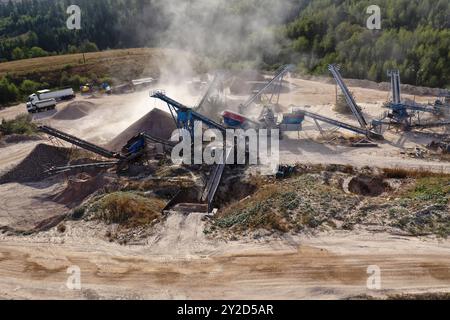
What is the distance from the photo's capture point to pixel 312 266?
55.8 feet

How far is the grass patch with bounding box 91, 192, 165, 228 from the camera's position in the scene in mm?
21438

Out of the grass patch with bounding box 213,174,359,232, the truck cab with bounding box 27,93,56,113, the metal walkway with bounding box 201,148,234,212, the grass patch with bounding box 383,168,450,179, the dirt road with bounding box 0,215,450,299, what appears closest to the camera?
the dirt road with bounding box 0,215,450,299

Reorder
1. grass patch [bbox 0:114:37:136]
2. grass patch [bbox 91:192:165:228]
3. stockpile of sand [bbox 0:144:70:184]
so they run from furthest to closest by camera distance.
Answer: grass patch [bbox 0:114:37:136] → stockpile of sand [bbox 0:144:70:184] → grass patch [bbox 91:192:165:228]

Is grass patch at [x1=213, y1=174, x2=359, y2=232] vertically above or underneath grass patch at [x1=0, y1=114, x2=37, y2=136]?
underneath

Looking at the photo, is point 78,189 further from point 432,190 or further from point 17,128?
point 432,190

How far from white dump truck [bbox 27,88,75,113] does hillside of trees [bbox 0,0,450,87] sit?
2249 cm

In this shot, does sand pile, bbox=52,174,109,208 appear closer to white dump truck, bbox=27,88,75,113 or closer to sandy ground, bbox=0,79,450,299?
sandy ground, bbox=0,79,450,299

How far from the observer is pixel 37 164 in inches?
1132

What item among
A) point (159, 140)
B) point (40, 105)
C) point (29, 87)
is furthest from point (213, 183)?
point (29, 87)

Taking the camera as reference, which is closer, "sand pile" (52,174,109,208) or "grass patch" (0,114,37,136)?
"sand pile" (52,174,109,208)

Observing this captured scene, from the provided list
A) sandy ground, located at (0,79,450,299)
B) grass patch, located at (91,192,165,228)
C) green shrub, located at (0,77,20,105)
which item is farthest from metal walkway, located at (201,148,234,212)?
green shrub, located at (0,77,20,105)

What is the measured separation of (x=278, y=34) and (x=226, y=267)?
54160 mm
